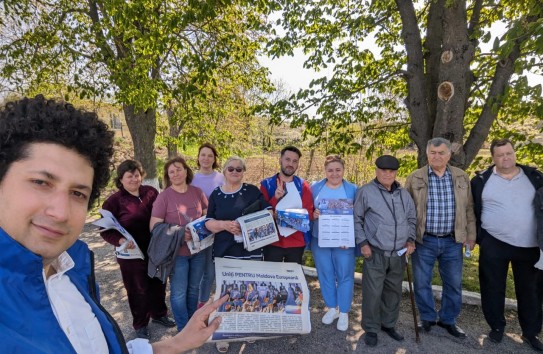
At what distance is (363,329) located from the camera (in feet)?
11.9

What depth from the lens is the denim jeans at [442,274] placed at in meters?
3.56

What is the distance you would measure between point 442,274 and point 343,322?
140cm

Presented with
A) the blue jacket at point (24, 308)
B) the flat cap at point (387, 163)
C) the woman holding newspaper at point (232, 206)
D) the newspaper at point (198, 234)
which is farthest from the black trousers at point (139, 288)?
the flat cap at point (387, 163)

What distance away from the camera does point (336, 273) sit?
12.5ft

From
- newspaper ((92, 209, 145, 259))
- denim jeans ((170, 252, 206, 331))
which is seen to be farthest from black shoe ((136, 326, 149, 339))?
newspaper ((92, 209, 145, 259))

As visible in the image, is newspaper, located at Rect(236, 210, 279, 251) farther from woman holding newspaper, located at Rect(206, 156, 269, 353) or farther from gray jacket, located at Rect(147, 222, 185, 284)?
gray jacket, located at Rect(147, 222, 185, 284)

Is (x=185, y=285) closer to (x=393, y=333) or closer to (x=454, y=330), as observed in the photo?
(x=393, y=333)

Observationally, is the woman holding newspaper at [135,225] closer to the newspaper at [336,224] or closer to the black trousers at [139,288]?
the black trousers at [139,288]

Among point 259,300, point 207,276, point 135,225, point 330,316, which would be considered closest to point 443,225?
point 330,316

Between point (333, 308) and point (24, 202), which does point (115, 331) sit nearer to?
point (24, 202)

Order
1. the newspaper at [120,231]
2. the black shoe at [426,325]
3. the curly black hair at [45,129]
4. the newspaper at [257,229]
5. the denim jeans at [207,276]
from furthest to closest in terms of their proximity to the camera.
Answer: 1. the denim jeans at [207,276]
2. the black shoe at [426,325]
3. the newspaper at [257,229]
4. the newspaper at [120,231]
5. the curly black hair at [45,129]

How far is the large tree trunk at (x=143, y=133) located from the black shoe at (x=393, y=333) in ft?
20.2

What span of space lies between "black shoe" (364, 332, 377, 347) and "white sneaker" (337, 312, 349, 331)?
0.95 feet

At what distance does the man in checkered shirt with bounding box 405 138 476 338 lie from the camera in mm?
3463
